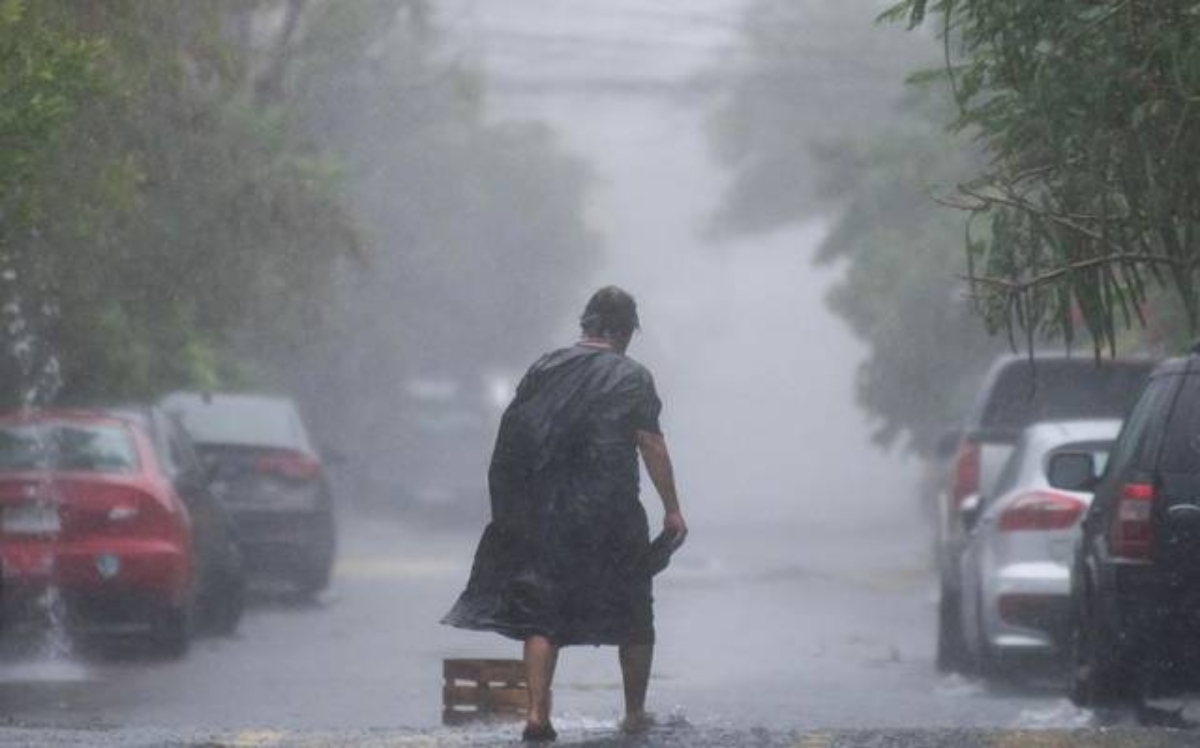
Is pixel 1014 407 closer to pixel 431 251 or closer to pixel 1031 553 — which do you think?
pixel 1031 553

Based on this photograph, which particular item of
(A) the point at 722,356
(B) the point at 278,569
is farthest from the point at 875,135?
(A) the point at 722,356

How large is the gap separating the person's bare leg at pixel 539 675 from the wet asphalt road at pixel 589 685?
0.20m

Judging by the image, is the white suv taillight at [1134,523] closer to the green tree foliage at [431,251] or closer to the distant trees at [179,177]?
the distant trees at [179,177]

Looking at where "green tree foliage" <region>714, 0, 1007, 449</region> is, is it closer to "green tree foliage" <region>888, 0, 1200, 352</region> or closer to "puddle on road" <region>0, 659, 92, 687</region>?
"puddle on road" <region>0, 659, 92, 687</region>

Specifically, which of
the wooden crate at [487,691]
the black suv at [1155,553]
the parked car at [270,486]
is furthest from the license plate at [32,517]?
the black suv at [1155,553]

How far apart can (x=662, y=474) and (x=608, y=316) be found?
61 cm

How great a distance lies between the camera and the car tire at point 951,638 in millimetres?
16422

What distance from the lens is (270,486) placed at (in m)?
22.0

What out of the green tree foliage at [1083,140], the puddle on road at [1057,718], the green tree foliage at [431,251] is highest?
the green tree foliage at [431,251]

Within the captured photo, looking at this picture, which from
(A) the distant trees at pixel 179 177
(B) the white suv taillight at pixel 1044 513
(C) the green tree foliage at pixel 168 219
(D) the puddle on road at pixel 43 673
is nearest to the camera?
(A) the distant trees at pixel 179 177

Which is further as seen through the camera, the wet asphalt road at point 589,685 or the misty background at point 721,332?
the misty background at point 721,332

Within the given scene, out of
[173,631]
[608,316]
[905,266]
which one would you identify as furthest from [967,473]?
[905,266]

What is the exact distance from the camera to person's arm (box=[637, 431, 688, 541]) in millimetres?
9852

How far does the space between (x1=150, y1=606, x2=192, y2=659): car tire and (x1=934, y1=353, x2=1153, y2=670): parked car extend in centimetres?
434
